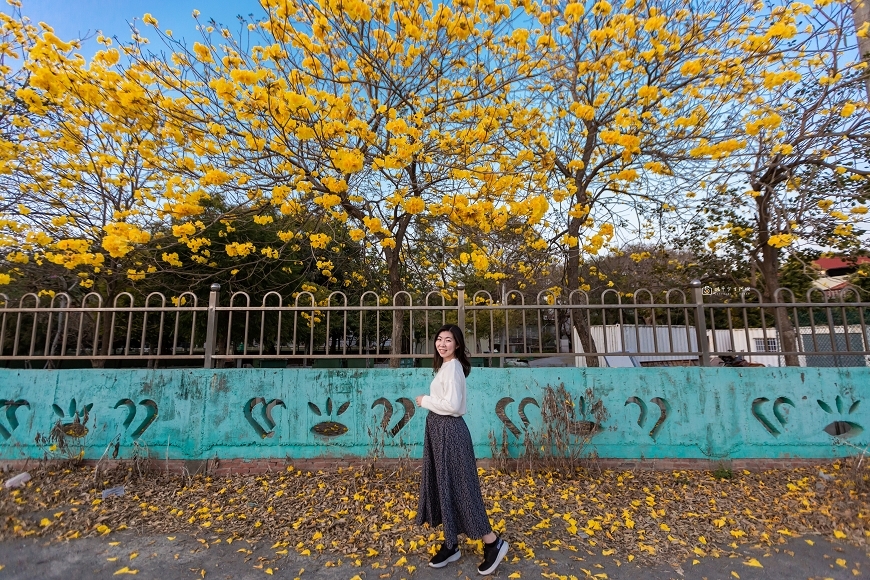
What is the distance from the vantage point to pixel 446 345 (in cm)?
266

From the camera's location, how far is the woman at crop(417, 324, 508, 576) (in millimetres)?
2494

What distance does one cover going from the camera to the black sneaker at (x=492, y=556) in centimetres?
246

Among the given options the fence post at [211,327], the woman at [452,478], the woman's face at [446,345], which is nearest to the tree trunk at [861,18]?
the woman's face at [446,345]

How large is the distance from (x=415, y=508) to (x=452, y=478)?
97cm

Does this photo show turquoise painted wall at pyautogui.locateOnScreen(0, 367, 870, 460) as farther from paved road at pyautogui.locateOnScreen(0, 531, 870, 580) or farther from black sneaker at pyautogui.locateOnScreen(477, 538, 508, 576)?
black sneaker at pyautogui.locateOnScreen(477, 538, 508, 576)

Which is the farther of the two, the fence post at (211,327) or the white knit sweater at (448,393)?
the fence post at (211,327)

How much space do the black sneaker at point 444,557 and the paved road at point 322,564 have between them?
3 centimetres

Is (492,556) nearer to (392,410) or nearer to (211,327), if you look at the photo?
(392,410)

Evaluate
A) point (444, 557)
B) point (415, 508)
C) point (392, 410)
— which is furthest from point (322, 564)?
point (392, 410)

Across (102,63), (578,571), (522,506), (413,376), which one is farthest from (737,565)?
(102,63)

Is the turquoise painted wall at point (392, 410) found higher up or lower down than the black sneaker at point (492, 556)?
higher up

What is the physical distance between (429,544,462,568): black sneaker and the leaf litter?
0.48 feet

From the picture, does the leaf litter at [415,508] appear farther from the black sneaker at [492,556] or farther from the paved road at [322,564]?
the black sneaker at [492,556]

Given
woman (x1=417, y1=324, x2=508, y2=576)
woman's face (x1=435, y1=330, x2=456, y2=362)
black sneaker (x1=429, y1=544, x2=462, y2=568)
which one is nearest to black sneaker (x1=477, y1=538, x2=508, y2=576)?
woman (x1=417, y1=324, x2=508, y2=576)
